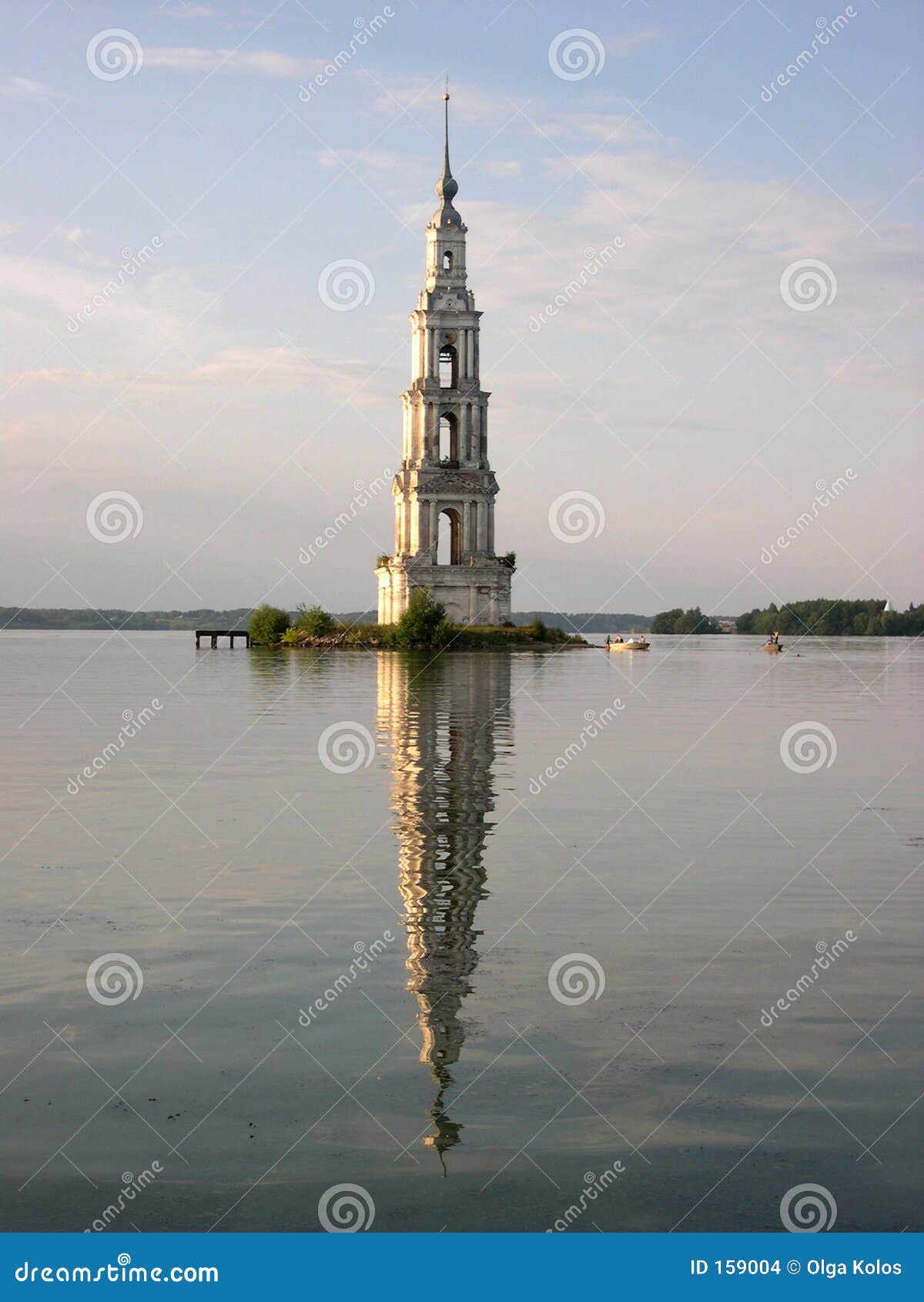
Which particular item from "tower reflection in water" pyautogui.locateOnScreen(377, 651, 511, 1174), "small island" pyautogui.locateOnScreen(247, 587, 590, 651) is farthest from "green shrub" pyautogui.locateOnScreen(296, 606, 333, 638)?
"tower reflection in water" pyautogui.locateOnScreen(377, 651, 511, 1174)

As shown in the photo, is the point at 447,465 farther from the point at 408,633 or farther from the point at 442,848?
the point at 442,848

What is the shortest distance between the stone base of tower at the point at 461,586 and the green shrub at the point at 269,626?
1487cm

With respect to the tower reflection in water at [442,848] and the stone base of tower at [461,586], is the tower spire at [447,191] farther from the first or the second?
the tower reflection in water at [442,848]

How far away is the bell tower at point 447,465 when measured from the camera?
13438cm

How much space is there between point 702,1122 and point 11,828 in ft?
45.6

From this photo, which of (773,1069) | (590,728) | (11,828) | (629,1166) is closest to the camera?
(629,1166)

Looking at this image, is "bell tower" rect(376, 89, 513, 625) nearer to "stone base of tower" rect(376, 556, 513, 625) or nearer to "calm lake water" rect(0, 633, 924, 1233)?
"stone base of tower" rect(376, 556, 513, 625)

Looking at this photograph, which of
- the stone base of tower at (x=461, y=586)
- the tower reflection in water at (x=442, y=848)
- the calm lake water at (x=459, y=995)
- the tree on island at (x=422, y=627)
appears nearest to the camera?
the calm lake water at (x=459, y=995)

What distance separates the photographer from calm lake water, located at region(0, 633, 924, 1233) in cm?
867

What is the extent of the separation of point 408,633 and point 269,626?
86.6 feet

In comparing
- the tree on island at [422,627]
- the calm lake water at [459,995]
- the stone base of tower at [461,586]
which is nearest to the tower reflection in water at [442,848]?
the calm lake water at [459,995]
